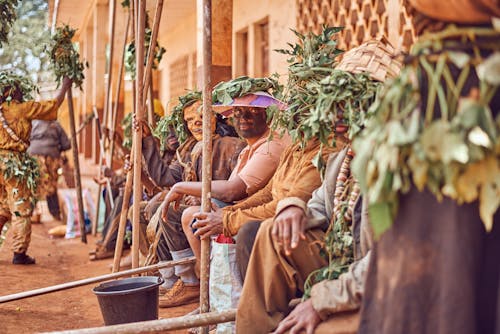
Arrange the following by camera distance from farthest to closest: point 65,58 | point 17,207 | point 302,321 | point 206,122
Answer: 1. point 65,58
2. point 17,207
3. point 206,122
4. point 302,321

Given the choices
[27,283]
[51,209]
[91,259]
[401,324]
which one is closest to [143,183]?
[27,283]

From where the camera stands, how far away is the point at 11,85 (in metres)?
6.80

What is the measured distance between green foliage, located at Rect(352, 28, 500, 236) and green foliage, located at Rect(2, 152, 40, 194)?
17.2ft

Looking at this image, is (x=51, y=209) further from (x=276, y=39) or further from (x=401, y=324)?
(x=401, y=324)

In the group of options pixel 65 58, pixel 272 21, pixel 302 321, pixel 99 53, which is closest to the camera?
pixel 302 321

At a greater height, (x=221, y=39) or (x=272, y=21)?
(x=272, y=21)

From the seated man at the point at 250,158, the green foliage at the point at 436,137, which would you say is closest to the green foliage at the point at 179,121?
the seated man at the point at 250,158

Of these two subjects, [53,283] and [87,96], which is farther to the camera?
[87,96]

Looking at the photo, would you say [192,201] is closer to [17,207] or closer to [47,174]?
[17,207]

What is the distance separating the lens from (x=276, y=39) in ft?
25.9

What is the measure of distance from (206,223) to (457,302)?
6.17 feet

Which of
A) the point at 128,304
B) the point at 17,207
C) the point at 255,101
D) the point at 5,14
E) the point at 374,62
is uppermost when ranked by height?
the point at 5,14

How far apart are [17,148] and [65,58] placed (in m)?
1.20

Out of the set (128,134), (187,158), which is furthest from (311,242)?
(128,134)
